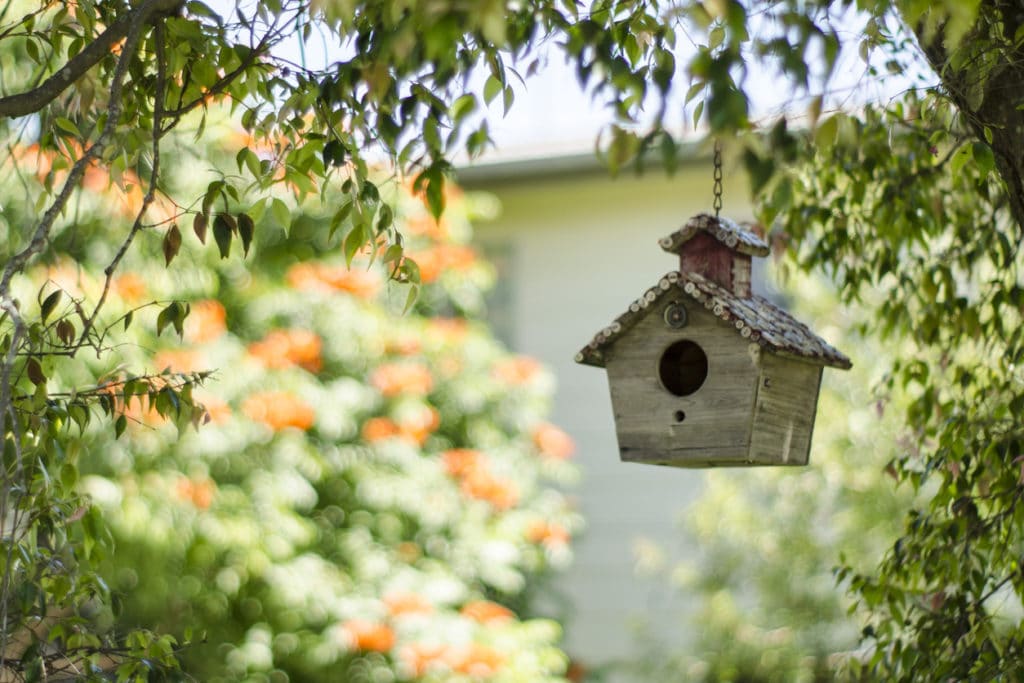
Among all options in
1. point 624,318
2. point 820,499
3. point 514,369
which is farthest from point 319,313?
point 624,318

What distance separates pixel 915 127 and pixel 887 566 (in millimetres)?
1252

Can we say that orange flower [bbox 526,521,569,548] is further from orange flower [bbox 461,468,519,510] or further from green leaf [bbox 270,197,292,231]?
green leaf [bbox 270,197,292,231]

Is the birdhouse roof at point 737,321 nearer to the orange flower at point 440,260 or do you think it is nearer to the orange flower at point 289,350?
the orange flower at point 289,350

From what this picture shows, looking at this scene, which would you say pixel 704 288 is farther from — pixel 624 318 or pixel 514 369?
pixel 514 369

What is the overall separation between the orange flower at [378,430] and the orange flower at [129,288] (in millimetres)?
1519

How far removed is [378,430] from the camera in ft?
23.0

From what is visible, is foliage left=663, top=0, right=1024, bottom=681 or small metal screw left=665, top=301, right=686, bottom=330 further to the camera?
small metal screw left=665, top=301, right=686, bottom=330

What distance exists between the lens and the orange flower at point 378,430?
23.0ft

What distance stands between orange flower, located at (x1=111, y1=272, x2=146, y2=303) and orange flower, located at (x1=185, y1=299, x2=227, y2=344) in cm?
42

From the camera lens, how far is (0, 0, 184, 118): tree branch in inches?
99.5

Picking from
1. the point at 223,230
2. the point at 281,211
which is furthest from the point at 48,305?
the point at 281,211

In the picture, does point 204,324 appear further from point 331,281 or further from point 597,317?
point 597,317

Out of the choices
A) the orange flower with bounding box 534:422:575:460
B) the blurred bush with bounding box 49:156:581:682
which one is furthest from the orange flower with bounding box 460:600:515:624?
the orange flower with bounding box 534:422:575:460

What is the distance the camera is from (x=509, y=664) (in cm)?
649
